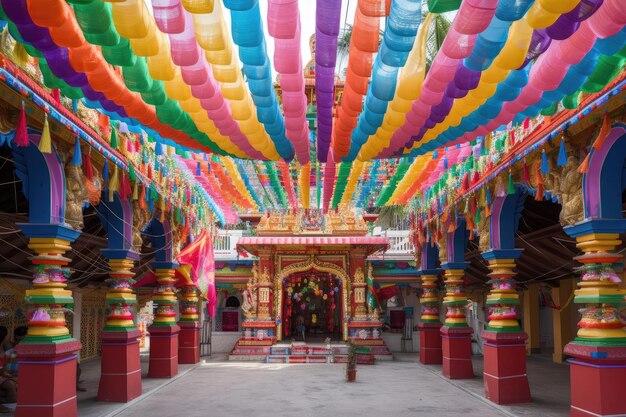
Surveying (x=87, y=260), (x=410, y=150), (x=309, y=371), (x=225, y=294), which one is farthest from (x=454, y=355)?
(x=225, y=294)

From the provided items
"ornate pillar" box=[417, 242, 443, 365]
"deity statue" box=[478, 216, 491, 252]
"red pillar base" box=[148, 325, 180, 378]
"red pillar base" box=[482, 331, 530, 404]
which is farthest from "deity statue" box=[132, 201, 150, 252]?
"ornate pillar" box=[417, 242, 443, 365]

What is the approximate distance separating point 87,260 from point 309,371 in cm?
613

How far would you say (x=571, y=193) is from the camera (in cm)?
710

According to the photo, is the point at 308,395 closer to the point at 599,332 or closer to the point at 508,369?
the point at 508,369

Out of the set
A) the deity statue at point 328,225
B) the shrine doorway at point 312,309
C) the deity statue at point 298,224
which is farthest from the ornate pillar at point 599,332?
the shrine doorway at point 312,309

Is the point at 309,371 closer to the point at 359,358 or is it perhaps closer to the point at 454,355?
the point at 359,358

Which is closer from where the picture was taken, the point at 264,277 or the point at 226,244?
the point at 264,277

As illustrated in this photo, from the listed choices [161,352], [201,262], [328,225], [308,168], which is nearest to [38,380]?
[308,168]

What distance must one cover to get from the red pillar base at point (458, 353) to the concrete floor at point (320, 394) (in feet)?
1.17

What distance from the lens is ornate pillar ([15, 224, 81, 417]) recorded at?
6.88 metres

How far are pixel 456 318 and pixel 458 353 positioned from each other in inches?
30.8

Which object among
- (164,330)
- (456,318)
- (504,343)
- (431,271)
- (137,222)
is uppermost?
(137,222)

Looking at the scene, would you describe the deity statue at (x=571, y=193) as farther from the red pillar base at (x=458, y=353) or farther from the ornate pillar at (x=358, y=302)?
the ornate pillar at (x=358, y=302)

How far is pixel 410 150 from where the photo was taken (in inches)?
305
